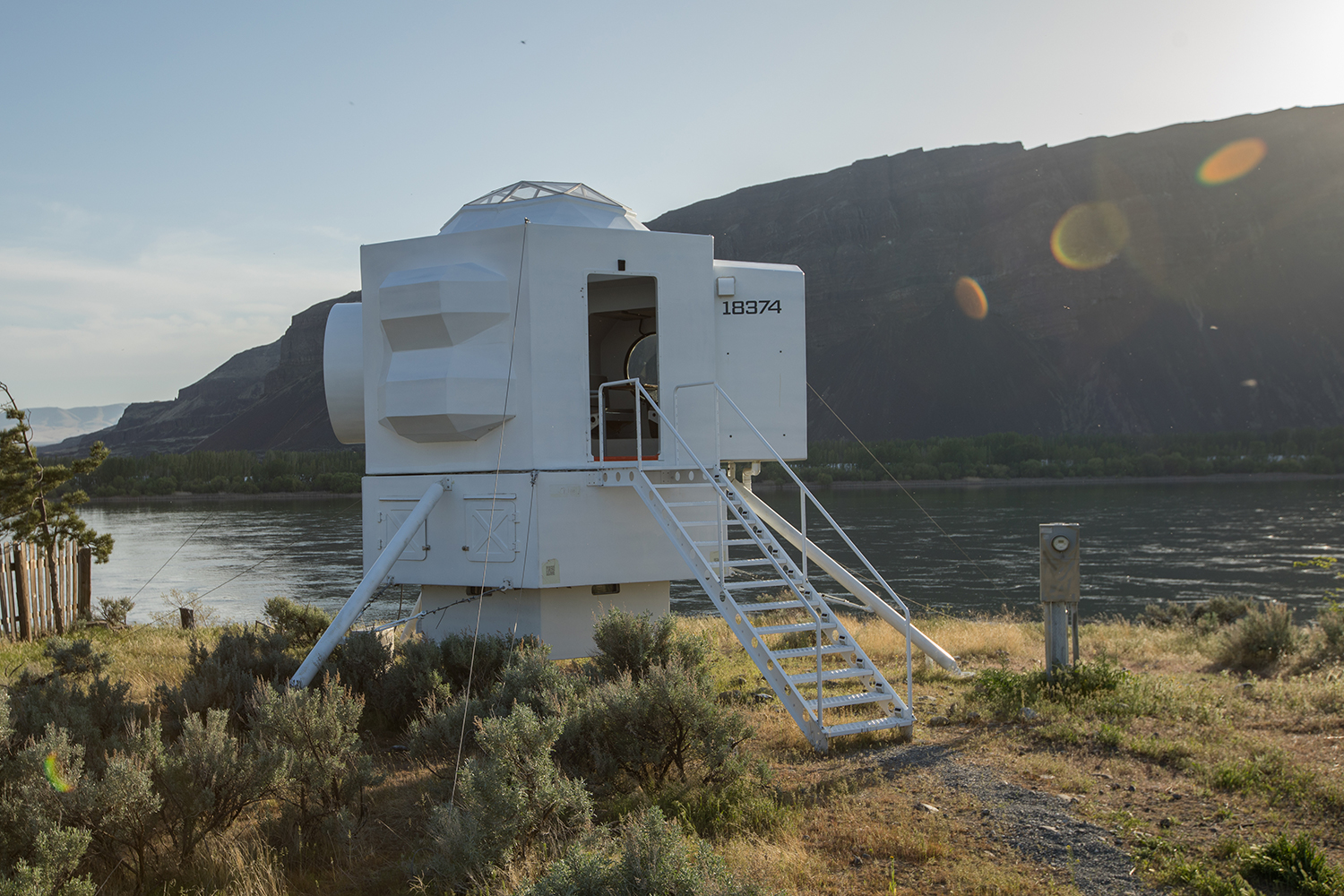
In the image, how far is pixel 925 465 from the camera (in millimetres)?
85062

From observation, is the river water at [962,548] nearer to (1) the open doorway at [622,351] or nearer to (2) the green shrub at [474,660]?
(1) the open doorway at [622,351]

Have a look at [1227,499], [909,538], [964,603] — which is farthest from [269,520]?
[1227,499]

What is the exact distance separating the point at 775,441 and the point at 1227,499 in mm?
63901

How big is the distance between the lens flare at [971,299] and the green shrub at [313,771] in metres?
152

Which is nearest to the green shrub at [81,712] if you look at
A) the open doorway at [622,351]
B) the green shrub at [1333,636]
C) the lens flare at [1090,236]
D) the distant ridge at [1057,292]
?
the open doorway at [622,351]

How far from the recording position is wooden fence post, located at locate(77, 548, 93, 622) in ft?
55.7

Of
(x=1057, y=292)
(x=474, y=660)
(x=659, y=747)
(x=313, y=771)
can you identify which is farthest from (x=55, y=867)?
(x=1057, y=292)

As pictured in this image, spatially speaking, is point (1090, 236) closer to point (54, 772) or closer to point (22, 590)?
point (22, 590)

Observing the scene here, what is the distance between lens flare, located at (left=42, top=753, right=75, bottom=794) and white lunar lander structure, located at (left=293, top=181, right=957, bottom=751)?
4.12 meters

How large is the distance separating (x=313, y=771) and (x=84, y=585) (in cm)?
1431

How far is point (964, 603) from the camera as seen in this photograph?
28719 millimetres

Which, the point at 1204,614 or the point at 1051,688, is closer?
the point at 1051,688

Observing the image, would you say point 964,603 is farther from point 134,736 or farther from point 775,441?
point 134,736

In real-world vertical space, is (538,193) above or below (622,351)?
above
